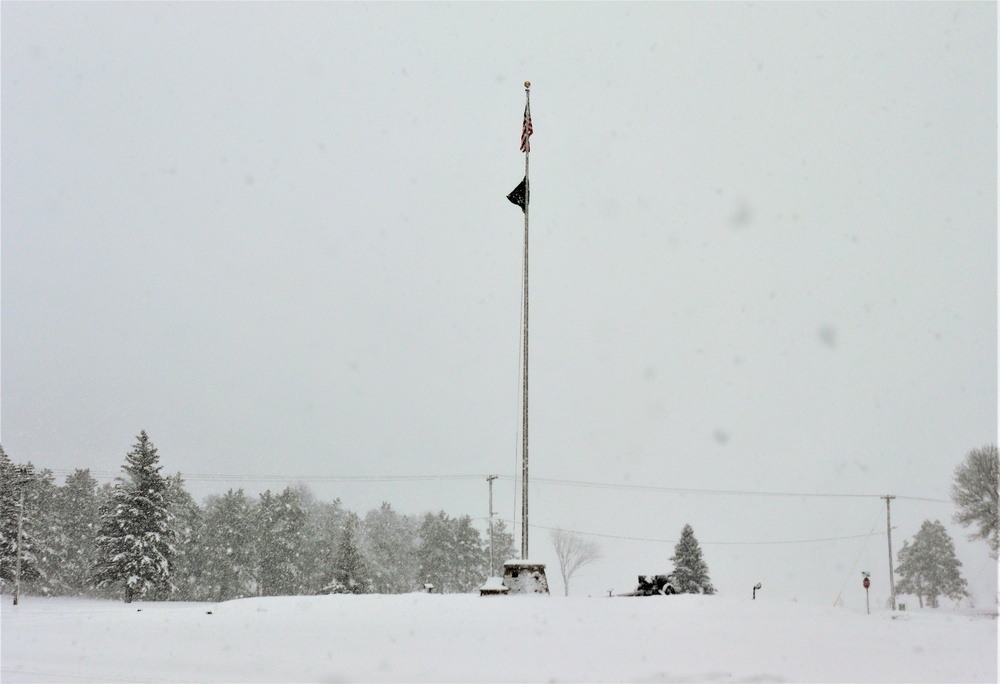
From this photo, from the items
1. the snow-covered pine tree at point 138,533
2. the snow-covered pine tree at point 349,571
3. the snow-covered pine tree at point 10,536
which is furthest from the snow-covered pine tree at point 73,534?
the snow-covered pine tree at point 349,571

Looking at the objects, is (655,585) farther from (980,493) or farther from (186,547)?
(186,547)

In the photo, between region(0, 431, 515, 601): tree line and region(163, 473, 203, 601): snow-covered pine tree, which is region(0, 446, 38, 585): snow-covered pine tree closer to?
A: region(0, 431, 515, 601): tree line

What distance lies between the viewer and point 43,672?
8.12 metres

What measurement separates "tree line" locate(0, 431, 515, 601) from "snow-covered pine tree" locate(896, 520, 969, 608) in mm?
39044

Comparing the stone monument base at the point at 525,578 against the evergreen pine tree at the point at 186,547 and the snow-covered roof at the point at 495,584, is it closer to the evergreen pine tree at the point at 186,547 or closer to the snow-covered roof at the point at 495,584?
the snow-covered roof at the point at 495,584

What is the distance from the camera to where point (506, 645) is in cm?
884

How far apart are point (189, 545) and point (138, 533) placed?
1459 centimetres

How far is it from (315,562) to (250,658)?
193 ft

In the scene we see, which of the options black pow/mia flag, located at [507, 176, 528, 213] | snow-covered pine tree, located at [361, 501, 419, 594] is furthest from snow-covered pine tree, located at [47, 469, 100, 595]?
black pow/mia flag, located at [507, 176, 528, 213]

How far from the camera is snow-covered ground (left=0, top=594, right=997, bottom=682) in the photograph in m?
7.88

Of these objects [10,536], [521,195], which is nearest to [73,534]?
[10,536]

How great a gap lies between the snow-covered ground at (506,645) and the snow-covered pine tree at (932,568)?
6703 cm

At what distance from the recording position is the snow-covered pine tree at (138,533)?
48312 millimetres

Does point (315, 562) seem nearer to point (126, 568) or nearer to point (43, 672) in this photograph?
point (126, 568)
